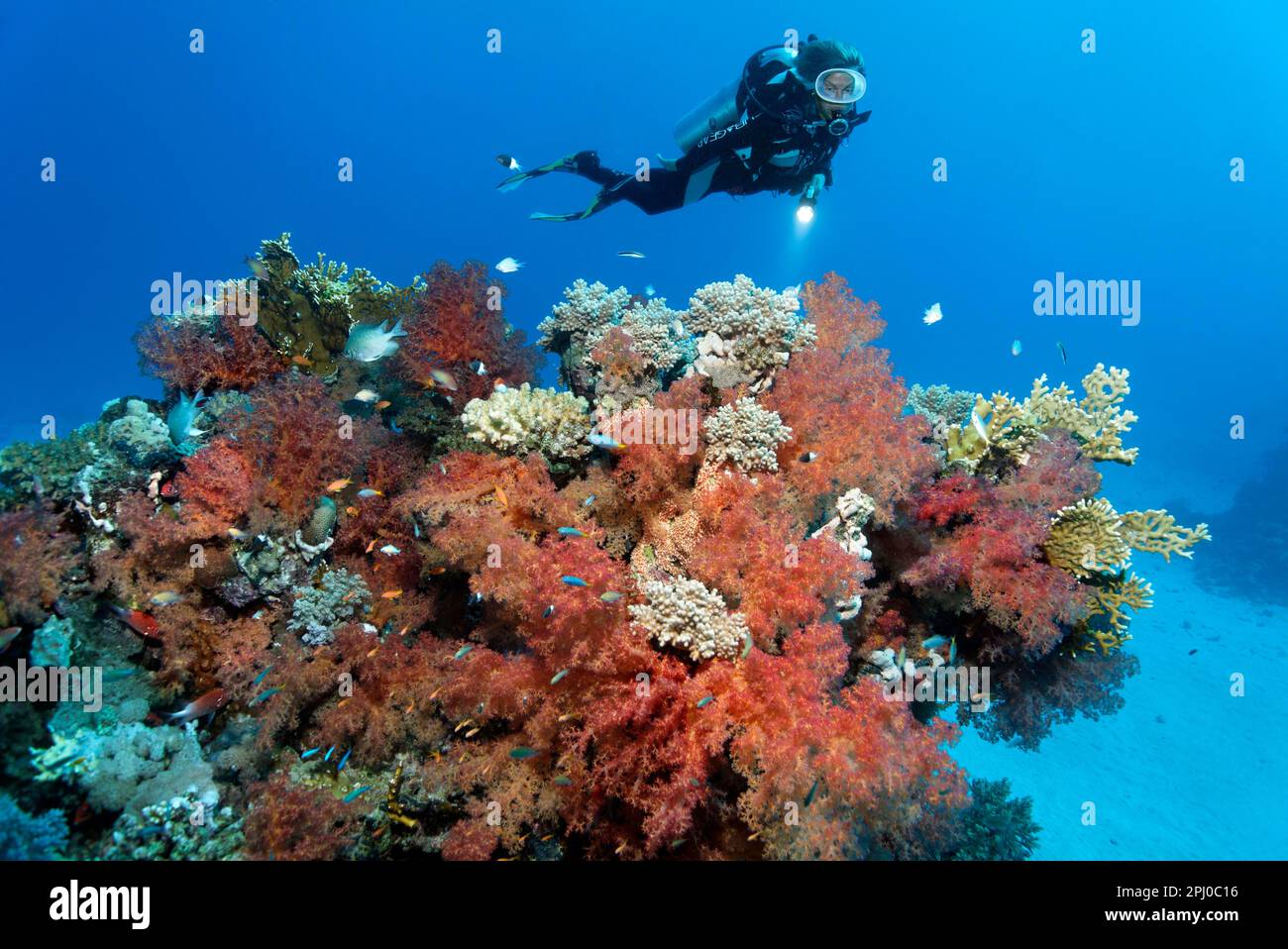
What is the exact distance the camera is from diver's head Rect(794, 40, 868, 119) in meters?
8.93

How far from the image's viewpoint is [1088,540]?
560 cm

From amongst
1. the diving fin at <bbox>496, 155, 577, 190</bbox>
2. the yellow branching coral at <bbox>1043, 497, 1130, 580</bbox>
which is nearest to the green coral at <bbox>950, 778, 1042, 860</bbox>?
the yellow branching coral at <bbox>1043, 497, 1130, 580</bbox>

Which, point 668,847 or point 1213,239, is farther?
point 1213,239

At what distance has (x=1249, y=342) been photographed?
273 ft

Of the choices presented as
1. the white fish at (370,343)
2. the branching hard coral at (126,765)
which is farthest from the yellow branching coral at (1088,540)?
the branching hard coral at (126,765)

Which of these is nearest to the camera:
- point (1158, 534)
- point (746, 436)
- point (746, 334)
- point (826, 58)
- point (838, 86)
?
point (746, 436)

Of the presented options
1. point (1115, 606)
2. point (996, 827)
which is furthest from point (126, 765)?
point (996, 827)

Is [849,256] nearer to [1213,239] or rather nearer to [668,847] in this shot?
[1213,239]

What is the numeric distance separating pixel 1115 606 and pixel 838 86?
8.43m

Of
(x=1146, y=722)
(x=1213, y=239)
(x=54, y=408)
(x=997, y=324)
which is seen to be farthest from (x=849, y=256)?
(x=54, y=408)

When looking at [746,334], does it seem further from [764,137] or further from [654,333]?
[764,137]

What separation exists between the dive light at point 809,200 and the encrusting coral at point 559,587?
4008 mm
